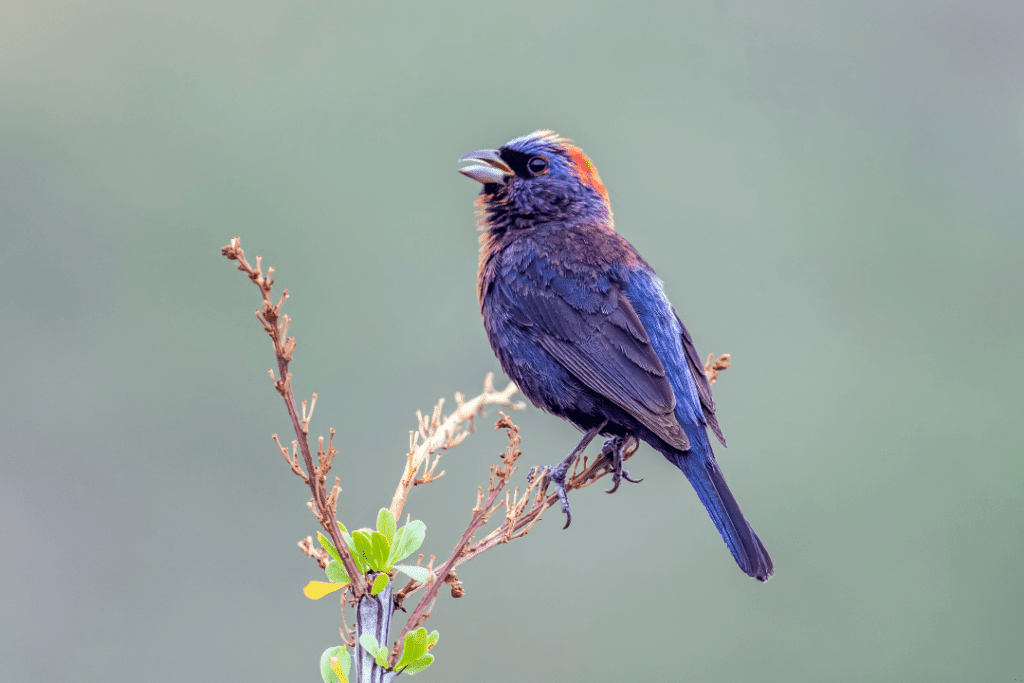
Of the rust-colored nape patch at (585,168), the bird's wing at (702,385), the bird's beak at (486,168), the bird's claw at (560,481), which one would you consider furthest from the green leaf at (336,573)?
the rust-colored nape patch at (585,168)

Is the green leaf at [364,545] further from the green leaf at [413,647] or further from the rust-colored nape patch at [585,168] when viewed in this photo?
the rust-colored nape patch at [585,168]

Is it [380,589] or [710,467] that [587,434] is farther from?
[380,589]

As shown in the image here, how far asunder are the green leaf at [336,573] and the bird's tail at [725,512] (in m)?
1.36

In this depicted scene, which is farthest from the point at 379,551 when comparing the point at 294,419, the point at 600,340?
the point at 600,340

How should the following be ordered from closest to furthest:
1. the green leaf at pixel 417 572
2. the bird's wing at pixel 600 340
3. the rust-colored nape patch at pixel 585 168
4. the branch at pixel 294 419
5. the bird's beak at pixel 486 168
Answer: the branch at pixel 294 419, the green leaf at pixel 417 572, the bird's wing at pixel 600 340, the bird's beak at pixel 486 168, the rust-colored nape patch at pixel 585 168

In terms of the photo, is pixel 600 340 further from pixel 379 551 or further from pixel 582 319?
pixel 379 551

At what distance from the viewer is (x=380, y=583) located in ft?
4.13

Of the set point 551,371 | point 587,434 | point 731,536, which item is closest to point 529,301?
point 551,371

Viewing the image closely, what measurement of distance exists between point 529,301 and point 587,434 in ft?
1.68

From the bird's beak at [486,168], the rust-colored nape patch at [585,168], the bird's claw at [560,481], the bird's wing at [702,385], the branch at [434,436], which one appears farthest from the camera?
the rust-colored nape patch at [585,168]

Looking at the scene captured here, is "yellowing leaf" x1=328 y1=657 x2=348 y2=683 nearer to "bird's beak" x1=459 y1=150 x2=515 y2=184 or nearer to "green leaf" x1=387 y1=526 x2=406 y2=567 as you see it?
"green leaf" x1=387 y1=526 x2=406 y2=567

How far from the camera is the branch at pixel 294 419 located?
1.16 m

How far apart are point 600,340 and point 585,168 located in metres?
0.79

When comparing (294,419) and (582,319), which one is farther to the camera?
(582,319)
